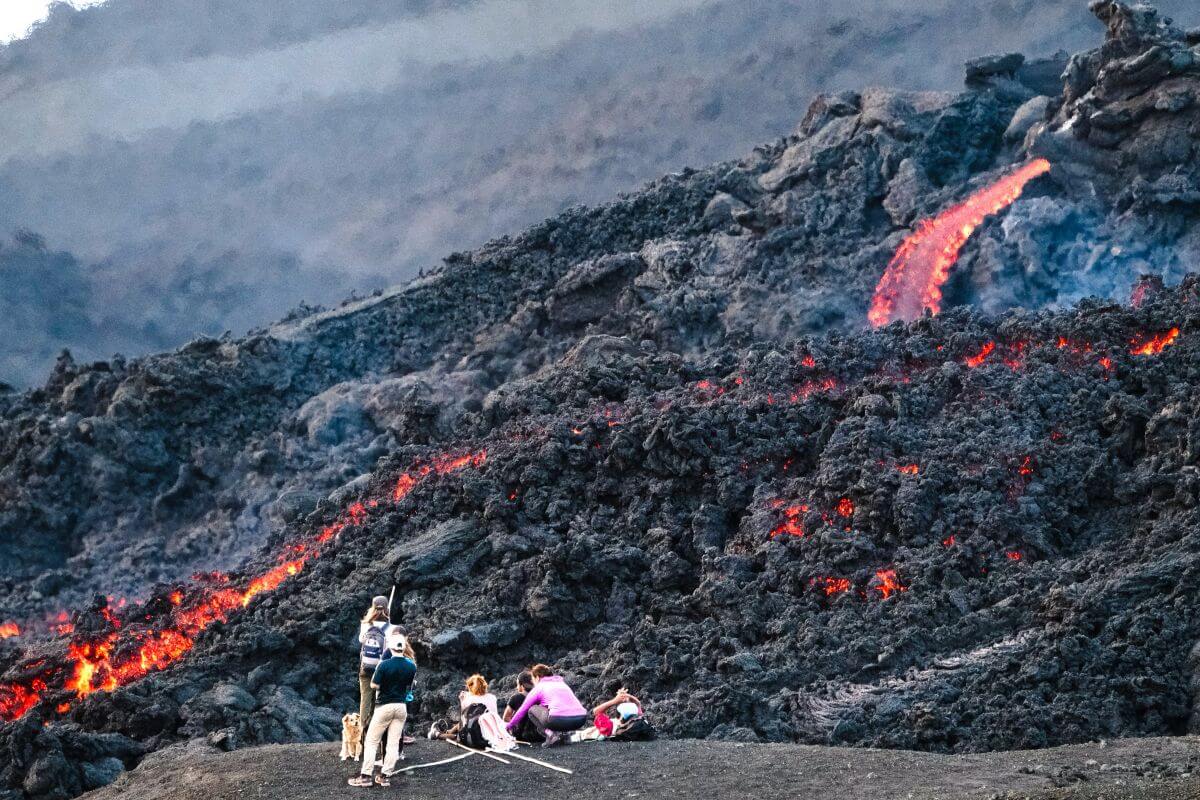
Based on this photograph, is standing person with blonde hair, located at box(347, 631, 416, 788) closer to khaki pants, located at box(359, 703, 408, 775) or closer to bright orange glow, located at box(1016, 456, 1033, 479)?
khaki pants, located at box(359, 703, 408, 775)

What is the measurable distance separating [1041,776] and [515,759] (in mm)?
6514

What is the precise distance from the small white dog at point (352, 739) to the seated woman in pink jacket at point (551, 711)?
2279mm

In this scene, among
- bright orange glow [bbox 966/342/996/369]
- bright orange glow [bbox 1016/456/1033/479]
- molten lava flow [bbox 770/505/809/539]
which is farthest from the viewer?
bright orange glow [bbox 966/342/996/369]

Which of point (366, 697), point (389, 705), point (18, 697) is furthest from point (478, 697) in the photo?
point (18, 697)

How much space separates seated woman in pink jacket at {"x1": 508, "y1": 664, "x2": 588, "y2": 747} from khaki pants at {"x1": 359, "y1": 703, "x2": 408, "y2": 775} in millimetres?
2650

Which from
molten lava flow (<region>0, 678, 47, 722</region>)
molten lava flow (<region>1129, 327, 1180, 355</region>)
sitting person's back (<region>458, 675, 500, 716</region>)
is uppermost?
sitting person's back (<region>458, 675, 500, 716</region>)

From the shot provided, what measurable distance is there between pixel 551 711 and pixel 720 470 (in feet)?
42.2

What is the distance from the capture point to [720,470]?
105 ft

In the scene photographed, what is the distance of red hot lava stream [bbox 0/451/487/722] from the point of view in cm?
3306

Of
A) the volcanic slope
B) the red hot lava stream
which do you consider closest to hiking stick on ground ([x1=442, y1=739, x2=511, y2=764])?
the red hot lava stream

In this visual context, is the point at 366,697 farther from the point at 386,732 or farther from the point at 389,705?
the point at 389,705

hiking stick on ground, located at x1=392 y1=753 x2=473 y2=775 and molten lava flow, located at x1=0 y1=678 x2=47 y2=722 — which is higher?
hiking stick on ground, located at x1=392 y1=753 x2=473 y2=775

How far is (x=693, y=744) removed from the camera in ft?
65.7

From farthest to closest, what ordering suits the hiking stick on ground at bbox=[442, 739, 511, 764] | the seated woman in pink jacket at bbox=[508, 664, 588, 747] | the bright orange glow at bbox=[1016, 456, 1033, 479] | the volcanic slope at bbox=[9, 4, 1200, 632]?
1. the volcanic slope at bbox=[9, 4, 1200, 632]
2. the bright orange glow at bbox=[1016, 456, 1033, 479]
3. the seated woman in pink jacket at bbox=[508, 664, 588, 747]
4. the hiking stick on ground at bbox=[442, 739, 511, 764]
